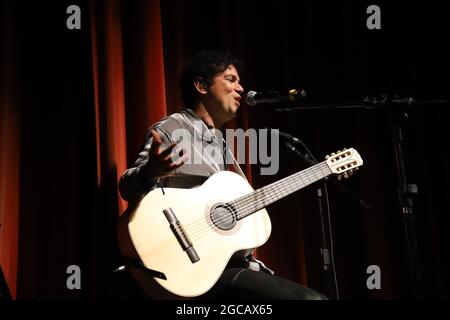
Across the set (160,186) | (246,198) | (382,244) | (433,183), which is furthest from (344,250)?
(160,186)

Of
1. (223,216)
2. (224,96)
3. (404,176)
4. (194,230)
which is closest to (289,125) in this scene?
(224,96)

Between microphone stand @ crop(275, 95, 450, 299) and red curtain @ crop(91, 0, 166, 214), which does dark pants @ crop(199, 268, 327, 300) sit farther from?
red curtain @ crop(91, 0, 166, 214)

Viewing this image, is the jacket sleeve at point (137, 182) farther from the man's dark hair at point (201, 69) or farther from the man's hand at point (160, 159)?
the man's dark hair at point (201, 69)

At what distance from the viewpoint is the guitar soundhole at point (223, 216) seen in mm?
1922

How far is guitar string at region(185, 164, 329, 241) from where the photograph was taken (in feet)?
6.11

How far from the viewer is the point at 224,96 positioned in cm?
238

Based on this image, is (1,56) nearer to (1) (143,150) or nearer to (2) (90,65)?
(2) (90,65)

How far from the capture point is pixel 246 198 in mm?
2029

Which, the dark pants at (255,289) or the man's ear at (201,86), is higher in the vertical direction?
the man's ear at (201,86)

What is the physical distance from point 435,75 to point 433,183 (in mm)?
750

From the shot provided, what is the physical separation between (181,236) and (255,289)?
1.10 feet

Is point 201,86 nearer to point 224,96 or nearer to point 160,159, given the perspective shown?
point 224,96

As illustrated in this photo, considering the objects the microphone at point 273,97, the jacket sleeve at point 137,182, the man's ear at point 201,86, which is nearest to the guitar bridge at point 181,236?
the jacket sleeve at point 137,182

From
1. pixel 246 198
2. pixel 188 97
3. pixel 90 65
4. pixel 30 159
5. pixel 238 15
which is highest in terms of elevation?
pixel 238 15
